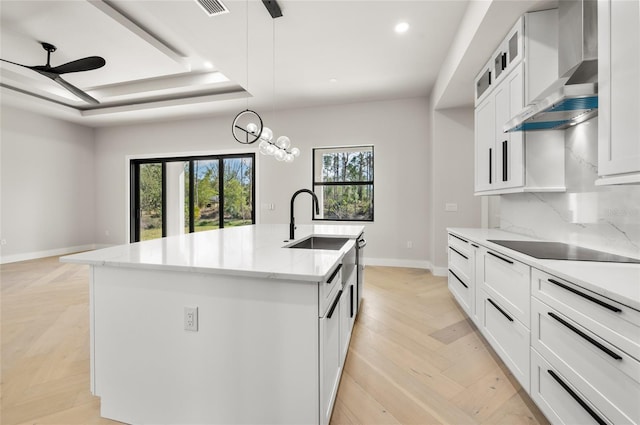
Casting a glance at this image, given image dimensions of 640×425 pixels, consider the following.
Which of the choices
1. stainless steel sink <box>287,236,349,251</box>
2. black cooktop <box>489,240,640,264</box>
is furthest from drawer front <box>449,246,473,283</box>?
stainless steel sink <box>287,236,349,251</box>

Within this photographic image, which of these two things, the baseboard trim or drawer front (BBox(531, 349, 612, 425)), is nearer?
drawer front (BBox(531, 349, 612, 425))

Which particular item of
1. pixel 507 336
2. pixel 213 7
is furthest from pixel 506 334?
pixel 213 7

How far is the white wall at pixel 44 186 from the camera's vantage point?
508cm

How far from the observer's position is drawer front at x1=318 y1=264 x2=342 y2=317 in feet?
3.77

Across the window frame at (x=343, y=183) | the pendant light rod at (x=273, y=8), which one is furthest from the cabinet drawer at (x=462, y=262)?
the pendant light rod at (x=273, y=8)

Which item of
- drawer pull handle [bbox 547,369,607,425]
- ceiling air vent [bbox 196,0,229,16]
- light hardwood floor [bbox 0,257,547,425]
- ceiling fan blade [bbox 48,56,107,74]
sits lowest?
light hardwood floor [bbox 0,257,547,425]

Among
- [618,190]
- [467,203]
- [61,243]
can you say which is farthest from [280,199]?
[61,243]

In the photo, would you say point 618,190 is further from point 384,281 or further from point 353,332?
point 384,281

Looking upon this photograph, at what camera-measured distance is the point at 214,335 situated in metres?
1.27

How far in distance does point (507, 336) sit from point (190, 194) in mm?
5998

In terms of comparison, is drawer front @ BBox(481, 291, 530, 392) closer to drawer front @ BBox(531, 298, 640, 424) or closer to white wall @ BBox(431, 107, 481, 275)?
drawer front @ BBox(531, 298, 640, 424)

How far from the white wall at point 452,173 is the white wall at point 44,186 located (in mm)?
7498

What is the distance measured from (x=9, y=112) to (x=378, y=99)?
674cm

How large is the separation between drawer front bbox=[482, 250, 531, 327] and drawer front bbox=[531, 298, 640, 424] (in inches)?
5.9
